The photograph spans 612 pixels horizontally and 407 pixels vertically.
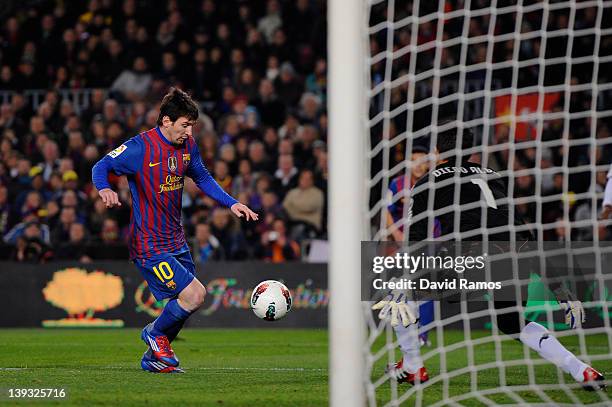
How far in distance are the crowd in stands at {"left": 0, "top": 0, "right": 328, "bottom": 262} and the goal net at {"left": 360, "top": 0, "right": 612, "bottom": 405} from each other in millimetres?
1522

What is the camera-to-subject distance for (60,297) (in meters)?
14.0

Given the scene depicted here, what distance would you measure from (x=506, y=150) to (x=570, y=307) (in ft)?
25.9

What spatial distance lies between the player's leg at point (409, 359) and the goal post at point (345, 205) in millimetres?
2186

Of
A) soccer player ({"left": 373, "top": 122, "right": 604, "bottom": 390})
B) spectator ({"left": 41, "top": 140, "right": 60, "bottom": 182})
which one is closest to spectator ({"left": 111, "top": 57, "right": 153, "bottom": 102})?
spectator ({"left": 41, "top": 140, "right": 60, "bottom": 182})

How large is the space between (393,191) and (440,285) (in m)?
3.17

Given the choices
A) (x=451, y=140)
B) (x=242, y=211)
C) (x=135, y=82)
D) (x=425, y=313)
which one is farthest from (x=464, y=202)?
(x=135, y=82)

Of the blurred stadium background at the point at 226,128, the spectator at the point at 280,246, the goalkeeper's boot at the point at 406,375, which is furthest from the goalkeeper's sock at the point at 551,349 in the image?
the spectator at the point at 280,246

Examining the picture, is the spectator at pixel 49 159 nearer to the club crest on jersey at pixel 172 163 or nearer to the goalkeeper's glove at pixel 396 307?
the club crest on jersey at pixel 172 163

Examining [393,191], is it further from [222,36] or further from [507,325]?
[222,36]

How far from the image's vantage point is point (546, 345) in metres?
6.87

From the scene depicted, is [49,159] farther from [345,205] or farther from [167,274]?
[345,205]

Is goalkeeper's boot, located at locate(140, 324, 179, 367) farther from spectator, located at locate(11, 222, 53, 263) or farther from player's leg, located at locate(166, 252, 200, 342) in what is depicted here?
spectator, located at locate(11, 222, 53, 263)

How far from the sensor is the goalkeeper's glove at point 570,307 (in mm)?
6855

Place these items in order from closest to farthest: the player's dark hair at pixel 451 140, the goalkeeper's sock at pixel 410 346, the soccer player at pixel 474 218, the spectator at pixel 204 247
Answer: the soccer player at pixel 474 218 → the player's dark hair at pixel 451 140 → the goalkeeper's sock at pixel 410 346 → the spectator at pixel 204 247
